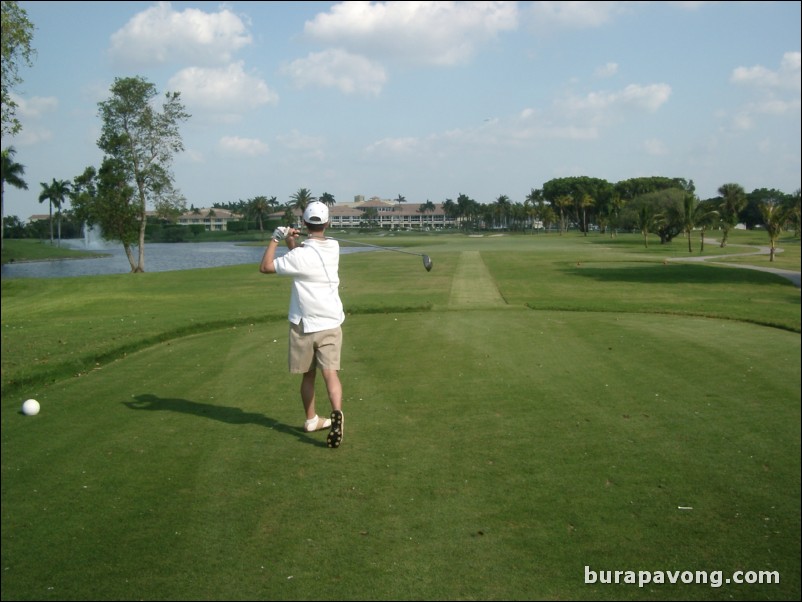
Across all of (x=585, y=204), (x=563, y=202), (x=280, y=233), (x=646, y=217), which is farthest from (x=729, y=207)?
(x=280, y=233)

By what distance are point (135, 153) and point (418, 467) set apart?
3679cm

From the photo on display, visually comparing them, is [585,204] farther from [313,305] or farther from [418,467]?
[418,467]

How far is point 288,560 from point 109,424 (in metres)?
4.03

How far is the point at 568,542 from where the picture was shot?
439 centimetres

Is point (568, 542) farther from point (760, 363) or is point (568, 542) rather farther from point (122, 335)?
point (122, 335)

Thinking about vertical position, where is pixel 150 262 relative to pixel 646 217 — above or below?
below

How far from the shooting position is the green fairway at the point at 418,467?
413cm

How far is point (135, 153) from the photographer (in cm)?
3806

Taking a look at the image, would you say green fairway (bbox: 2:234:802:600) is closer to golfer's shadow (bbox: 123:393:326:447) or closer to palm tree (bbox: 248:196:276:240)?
golfer's shadow (bbox: 123:393:326:447)

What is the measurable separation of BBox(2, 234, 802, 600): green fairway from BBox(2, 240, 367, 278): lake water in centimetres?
2332

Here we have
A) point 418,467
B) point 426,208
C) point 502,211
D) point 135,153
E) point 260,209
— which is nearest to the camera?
point 418,467

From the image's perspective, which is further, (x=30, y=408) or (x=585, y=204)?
(x=585, y=204)

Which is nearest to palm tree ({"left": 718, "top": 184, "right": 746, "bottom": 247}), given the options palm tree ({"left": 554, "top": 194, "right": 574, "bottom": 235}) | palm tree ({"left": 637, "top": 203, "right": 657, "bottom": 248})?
palm tree ({"left": 637, "top": 203, "right": 657, "bottom": 248})

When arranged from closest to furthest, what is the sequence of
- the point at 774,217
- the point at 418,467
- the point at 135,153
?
1. the point at 418,467
2. the point at 774,217
3. the point at 135,153
